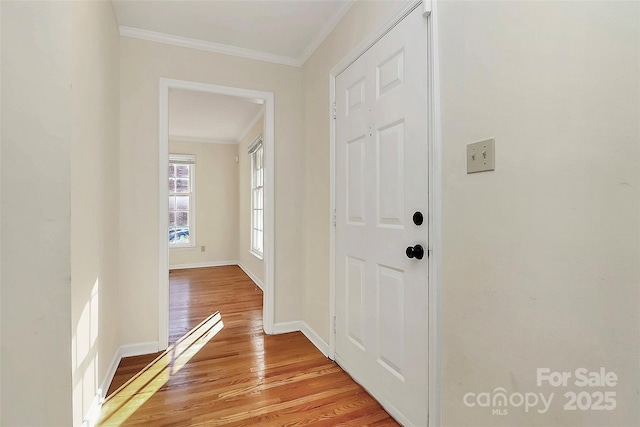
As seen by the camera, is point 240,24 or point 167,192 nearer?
point 240,24

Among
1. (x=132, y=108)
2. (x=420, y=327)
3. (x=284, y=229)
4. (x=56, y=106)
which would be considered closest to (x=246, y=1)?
(x=132, y=108)

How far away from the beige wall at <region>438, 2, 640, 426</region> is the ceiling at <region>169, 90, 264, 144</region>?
2.04 m

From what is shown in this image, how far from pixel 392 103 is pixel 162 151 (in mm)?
1798

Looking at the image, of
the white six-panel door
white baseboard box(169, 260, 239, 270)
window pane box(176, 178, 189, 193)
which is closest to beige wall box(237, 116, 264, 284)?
white baseboard box(169, 260, 239, 270)

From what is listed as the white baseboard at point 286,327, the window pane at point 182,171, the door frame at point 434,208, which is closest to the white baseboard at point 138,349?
the white baseboard at point 286,327

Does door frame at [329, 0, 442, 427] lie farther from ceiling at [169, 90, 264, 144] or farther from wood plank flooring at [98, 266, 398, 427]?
ceiling at [169, 90, 264, 144]

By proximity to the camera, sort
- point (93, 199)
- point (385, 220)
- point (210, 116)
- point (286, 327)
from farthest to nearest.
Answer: point (210, 116)
point (286, 327)
point (385, 220)
point (93, 199)

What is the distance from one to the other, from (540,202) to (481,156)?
10.3 inches

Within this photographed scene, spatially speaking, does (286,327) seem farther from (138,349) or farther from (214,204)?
(214,204)

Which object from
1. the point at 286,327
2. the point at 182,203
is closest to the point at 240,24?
the point at 286,327

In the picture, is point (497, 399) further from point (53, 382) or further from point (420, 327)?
point (53, 382)

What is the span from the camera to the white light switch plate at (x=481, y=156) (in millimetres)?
1062

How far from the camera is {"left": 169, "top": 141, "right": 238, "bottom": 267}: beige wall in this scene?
224 inches

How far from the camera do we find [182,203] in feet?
18.9
